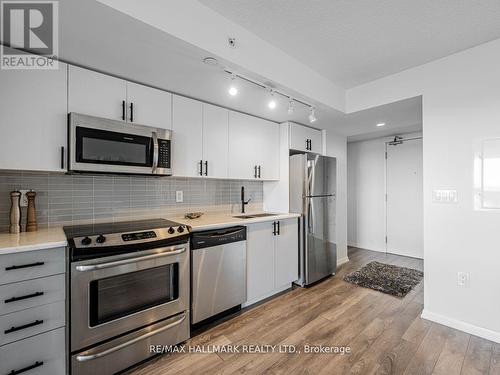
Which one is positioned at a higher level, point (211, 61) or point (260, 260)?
point (211, 61)

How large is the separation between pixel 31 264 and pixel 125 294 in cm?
60

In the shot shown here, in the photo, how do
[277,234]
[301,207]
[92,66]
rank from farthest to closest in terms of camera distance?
1. [301,207]
2. [277,234]
3. [92,66]

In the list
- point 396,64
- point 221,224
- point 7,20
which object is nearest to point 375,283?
point 221,224

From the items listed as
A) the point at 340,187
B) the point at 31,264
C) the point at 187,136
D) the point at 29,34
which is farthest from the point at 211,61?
the point at 340,187

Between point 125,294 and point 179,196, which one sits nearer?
point 125,294

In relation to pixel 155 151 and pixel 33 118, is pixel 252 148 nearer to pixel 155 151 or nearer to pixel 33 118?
pixel 155 151

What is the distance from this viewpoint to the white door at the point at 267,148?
3195 millimetres

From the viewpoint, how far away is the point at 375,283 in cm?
326

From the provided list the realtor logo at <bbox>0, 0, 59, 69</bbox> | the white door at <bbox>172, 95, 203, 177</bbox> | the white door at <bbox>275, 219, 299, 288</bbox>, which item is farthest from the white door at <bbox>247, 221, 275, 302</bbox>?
the realtor logo at <bbox>0, 0, 59, 69</bbox>

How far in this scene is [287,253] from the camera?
3047 mm

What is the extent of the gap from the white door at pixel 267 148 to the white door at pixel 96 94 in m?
1.58

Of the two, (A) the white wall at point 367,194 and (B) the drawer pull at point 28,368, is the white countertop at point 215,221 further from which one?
(A) the white wall at point 367,194

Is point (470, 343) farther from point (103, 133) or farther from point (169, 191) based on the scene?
point (103, 133)

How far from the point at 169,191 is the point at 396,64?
273cm
